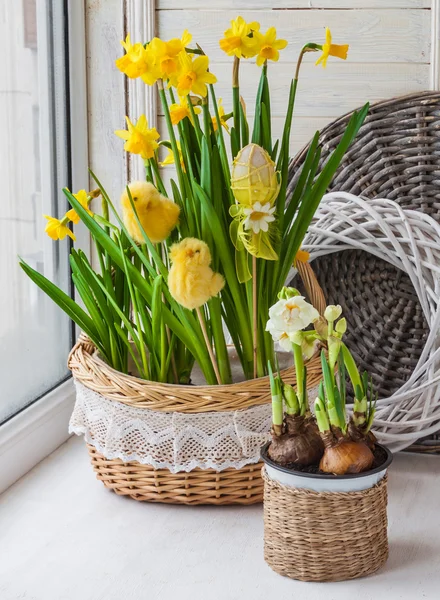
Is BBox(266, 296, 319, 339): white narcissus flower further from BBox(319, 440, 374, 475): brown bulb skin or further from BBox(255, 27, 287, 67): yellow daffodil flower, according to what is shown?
BBox(255, 27, 287, 67): yellow daffodil flower

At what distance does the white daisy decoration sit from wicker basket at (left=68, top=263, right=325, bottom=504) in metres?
0.17

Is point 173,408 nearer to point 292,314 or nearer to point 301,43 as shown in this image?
point 292,314

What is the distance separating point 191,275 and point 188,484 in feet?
0.83

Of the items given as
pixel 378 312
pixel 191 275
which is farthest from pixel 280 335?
pixel 378 312

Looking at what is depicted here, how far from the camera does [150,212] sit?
0.86 meters

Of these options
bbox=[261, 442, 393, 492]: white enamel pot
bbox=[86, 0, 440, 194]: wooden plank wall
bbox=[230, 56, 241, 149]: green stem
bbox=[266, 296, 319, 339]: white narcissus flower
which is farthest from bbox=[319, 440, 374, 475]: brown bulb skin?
bbox=[86, 0, 440, 194]: wooden plank wall

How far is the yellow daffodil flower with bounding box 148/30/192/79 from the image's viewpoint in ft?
2.66

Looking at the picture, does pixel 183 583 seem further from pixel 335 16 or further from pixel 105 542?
pixel 335 16

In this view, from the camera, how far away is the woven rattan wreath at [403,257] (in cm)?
104

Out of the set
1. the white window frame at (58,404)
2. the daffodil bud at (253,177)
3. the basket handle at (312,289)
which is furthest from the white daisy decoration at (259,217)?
the white window frame at (58,404)

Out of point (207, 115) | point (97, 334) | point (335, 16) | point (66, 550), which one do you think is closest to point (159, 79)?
point (207, 115)

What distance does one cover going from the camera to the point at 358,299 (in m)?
1.14

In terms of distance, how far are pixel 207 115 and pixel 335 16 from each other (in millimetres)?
393

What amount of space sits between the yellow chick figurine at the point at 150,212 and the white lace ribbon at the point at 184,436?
188 millimetres
